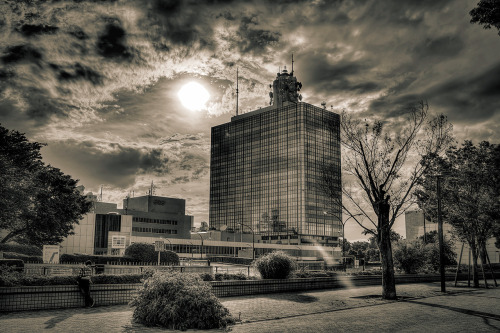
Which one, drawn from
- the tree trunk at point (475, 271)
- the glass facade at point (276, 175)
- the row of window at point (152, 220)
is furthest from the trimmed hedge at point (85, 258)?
the glass facade at point (276, 175)

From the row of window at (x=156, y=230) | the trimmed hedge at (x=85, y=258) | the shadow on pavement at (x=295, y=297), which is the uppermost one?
the row of window at (x=156, y=230)

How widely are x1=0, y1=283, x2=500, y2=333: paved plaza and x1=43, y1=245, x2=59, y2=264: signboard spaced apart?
18652 mm

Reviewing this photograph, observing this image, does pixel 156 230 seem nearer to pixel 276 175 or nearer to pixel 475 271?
pixel 276 175

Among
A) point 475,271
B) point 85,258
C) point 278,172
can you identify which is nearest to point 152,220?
point 278,172

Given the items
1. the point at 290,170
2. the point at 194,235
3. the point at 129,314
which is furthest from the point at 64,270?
the point at 290,170

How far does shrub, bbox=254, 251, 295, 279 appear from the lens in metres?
20.5

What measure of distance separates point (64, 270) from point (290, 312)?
13.6 m

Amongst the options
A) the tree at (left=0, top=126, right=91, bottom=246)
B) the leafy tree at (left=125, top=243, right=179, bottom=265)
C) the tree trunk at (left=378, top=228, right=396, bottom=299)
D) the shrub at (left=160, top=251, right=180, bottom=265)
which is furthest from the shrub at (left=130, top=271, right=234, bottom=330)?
the leafy tree at (left=125, top=243, right=179, bottom=265)

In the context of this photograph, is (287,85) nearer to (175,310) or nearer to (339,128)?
(339,128)

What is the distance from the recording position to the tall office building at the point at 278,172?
534ft

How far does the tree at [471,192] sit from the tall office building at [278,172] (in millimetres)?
118350

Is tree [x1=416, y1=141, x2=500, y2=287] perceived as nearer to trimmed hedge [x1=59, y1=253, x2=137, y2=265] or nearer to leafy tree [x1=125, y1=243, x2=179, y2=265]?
leafy tree [x1=125, y1=243, x2=179, y2=265]

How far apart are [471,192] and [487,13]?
18.3 metres

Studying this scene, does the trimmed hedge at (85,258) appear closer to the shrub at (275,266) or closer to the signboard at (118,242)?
the signboard at (118,242)
